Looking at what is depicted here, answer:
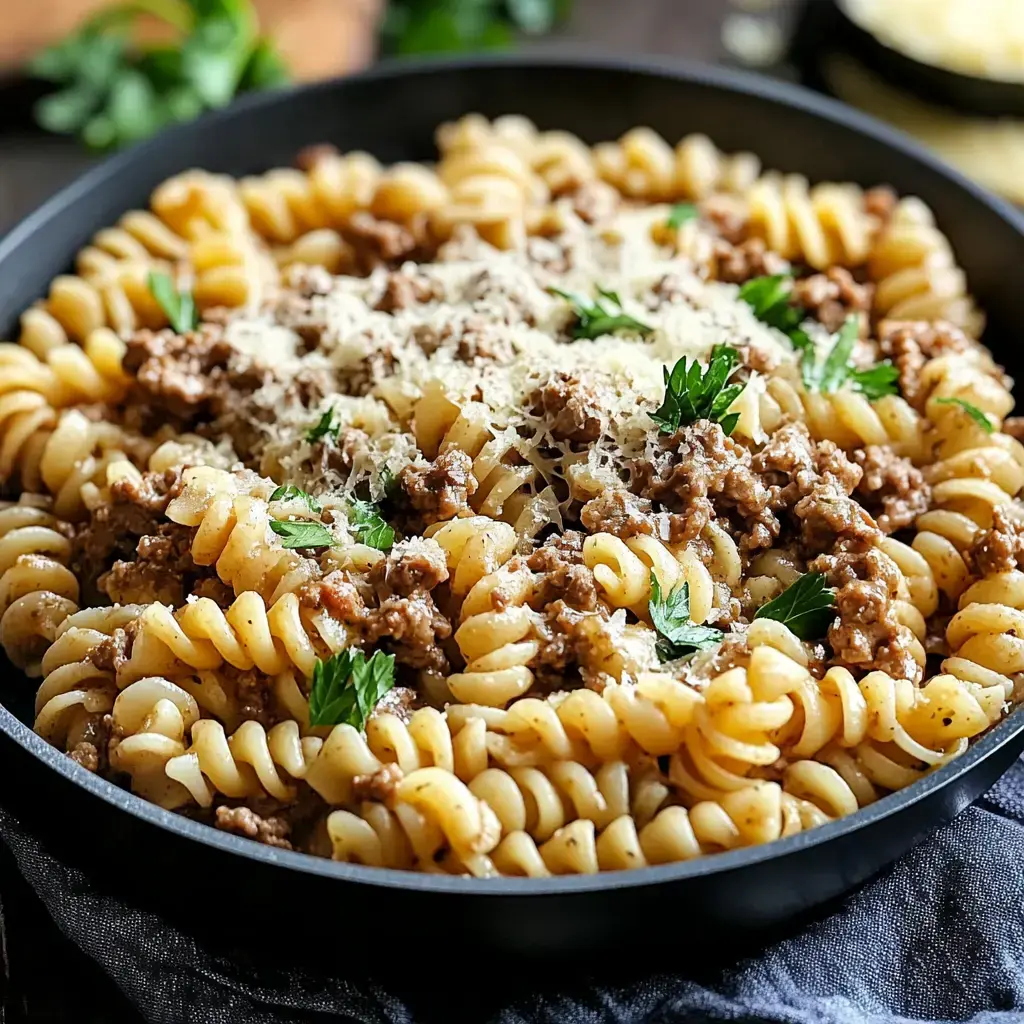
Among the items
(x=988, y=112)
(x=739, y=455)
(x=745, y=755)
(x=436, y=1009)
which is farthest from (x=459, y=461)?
(x=988, y=112)

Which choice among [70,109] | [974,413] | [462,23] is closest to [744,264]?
[974,413]

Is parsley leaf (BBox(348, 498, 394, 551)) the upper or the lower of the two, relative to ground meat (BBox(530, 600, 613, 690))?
lower

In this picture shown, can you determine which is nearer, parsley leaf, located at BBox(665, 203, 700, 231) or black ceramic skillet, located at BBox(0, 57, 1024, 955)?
black ceramic skillet, located at BBox(0, 57, 1024, 955)

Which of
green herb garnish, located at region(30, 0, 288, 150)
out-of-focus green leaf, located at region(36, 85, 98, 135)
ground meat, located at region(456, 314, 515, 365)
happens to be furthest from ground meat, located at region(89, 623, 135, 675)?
out-of-focus green leaf, located at region(36, 85, 98, 135)

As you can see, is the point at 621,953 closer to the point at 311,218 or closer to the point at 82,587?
the point at 82,587

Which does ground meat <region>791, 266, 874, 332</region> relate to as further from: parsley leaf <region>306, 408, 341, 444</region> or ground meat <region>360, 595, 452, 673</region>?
ground meat <region>360, 595, 452, 673</region>

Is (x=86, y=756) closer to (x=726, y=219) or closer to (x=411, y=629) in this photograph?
(x=411, y=629)

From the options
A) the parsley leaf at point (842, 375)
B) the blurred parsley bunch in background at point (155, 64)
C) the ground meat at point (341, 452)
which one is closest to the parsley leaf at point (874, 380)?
the parsley leaf at point (842, 375)
